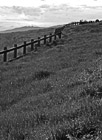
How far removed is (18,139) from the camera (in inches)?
182

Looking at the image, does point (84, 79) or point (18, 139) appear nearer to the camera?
point (18, 139)

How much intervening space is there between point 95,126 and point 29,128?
4.34ft

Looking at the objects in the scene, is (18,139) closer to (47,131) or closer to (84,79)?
(47,131)

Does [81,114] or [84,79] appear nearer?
[81,114]

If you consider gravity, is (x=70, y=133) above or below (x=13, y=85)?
above

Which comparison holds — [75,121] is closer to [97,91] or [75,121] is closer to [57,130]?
[57,130]

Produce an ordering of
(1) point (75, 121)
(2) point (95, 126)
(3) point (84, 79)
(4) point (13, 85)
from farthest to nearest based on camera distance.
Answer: (4) point (13, 85), (3) point (84, 79), (1) point (75, 121), (2) point (95, 126)

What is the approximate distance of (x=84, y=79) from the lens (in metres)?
8.22

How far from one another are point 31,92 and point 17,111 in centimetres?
208

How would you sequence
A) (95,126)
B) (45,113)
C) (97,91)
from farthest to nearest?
(97,91), (45,113), (95,126)

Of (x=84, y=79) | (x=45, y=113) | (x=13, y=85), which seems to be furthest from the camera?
(x=13, y=85)

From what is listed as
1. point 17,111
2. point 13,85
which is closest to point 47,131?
point 17,111

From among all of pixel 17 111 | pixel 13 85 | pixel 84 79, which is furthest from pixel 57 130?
pixel 13 85

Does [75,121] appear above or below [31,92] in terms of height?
above
